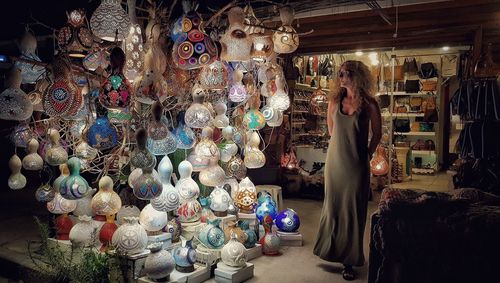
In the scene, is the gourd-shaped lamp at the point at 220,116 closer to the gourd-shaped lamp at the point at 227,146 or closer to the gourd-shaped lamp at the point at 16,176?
the gourd-shaped lamp at the point at 227,146

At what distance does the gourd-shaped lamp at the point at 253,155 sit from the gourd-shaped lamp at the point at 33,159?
183 centimetres

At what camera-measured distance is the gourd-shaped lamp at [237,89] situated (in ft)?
11.1

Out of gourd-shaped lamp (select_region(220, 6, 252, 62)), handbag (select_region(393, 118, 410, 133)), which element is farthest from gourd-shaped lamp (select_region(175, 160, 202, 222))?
handbag (select_region(393, 118, 410, 133))

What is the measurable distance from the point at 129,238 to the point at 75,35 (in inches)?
56.4

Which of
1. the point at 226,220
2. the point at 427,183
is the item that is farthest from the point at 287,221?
the point at 427,183

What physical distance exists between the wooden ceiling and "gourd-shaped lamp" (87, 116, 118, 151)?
3484 mm

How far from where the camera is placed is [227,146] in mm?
3631

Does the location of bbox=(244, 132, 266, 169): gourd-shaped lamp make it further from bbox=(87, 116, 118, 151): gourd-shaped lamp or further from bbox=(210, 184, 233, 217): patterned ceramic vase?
bbox=(87, 116, 118, 151): gourd-shaped lamp

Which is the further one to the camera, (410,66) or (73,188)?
(410,66)

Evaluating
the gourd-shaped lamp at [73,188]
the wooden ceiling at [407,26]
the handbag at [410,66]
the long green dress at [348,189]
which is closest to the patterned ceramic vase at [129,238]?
the gourd-shaped lamp at [73,188]

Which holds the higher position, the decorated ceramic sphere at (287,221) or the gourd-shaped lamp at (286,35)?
the gourd-shaped lamp at (286,35)

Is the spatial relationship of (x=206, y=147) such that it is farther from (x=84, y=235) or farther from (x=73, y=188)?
(x=84, y=235)

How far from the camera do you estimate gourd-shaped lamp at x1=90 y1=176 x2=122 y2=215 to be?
2.88 meters

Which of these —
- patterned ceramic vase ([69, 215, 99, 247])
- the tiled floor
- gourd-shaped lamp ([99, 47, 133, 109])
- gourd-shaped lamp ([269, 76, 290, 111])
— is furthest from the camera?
the tiled floor
